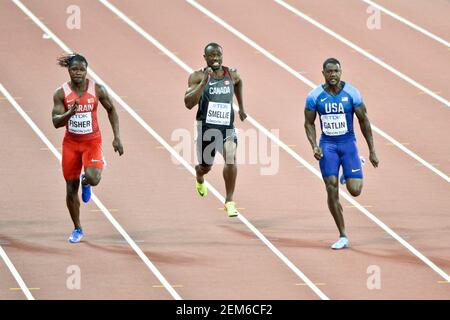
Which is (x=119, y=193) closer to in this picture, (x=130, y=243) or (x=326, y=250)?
(x=130, y=243)

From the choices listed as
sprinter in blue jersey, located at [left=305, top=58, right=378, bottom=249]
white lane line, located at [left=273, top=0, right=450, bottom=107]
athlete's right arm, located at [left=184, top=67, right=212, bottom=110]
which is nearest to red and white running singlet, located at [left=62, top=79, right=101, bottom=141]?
athlete's right arm, located at [left=184, top=67, right=212, bottom=110]

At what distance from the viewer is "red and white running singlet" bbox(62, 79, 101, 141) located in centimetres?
1309

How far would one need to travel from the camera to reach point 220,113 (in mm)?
14023

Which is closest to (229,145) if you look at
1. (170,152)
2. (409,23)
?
(170,152)

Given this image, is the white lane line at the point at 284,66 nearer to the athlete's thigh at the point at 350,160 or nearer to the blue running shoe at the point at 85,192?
the athlete's thigh at the point at 350,160

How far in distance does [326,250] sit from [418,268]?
3.38 ft

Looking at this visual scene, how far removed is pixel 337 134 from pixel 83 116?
8.30 ft

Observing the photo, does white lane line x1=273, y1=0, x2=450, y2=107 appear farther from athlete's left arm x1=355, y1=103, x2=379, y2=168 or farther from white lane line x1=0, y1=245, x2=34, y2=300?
white lane line x1=0, y1=245, x2=34, y2=300

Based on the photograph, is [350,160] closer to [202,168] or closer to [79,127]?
[202,168]

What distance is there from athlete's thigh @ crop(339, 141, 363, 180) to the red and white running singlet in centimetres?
247

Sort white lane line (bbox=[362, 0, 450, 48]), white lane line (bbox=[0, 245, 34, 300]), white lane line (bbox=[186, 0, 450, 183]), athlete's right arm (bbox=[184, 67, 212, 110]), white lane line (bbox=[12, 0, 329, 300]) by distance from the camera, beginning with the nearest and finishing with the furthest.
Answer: white lane line (bbox=[0, 245, 34, 300]) → white lane line (bbox=[12, 0, 329, 300]) → athlete's right arm (bbox=[184, 67, 212, 110]) → white lane line (bbox=[186, 0, 450, 183]) → white lane line (bbox=[362, 0, 450, 48])

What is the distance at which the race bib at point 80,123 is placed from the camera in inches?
517

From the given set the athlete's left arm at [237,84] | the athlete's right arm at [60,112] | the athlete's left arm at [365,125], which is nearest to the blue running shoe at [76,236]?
the athlete's right arm at [60,112]
